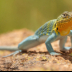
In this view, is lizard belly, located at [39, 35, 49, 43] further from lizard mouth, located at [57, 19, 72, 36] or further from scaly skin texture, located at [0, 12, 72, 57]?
lizard mouth, located at [57, 19, 72, 36]

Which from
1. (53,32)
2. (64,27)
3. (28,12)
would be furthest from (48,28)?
(28,12)

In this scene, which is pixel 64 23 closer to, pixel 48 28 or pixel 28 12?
pixel 48 28

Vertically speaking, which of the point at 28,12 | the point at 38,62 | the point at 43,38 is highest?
the point at 28,12

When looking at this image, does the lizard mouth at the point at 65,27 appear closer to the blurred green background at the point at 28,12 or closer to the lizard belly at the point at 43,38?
the lizard belly at the point at 43,38

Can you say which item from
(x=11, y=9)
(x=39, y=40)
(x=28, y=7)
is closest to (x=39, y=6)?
(x=28, y=7)

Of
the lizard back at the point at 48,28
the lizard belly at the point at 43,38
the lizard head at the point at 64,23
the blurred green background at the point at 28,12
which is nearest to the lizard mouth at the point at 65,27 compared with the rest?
the lizard head at the point at 64,23
